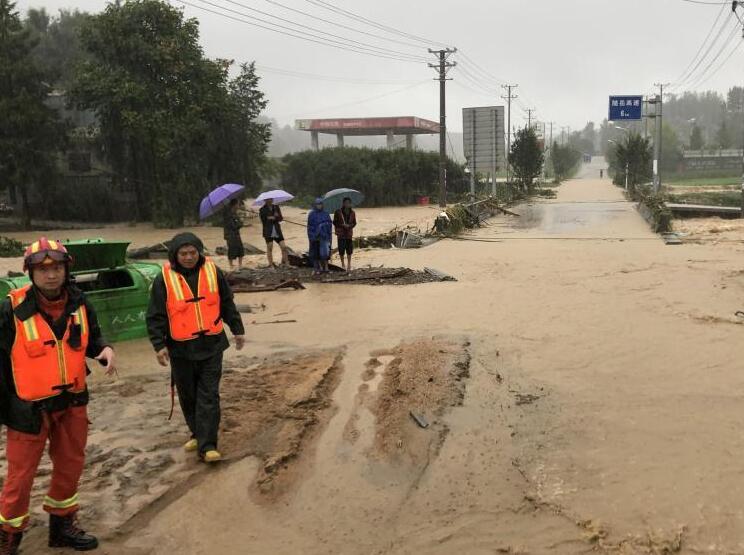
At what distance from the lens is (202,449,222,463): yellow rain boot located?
464 centimetres

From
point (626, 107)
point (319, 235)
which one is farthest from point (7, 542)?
point (626, 107)

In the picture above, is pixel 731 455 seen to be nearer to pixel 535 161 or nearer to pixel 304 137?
pixel 535 161

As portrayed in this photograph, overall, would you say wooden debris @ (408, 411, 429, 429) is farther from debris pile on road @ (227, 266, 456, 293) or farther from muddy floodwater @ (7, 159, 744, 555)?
debris pile on road @ (227, 266, 456, 293)

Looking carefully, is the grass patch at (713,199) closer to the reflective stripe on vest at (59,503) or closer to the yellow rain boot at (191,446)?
the yellow rain boot at (191,446)

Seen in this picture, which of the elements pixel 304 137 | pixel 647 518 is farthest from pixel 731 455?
pixel 304 137

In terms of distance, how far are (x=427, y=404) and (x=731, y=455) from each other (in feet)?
7.68

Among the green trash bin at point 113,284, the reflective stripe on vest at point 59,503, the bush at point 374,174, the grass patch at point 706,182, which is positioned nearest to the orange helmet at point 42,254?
the reflective stripe on vest at point 59,503

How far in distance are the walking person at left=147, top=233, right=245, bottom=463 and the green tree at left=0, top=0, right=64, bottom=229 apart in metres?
28.8

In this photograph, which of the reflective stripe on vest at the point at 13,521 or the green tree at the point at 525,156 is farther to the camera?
the green tree at the point at 525,156

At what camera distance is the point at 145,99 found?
27766mm

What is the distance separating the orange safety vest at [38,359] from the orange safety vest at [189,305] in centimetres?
106

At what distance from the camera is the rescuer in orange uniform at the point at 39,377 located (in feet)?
11.2

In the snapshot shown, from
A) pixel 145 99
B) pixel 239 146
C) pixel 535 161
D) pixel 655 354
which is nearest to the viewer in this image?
pixel 655 354

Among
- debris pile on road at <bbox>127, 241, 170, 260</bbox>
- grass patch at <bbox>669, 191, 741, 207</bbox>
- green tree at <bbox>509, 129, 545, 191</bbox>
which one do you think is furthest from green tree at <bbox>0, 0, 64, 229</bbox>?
grass patch at <bbox>669, 191, 741, 207</bbox>
